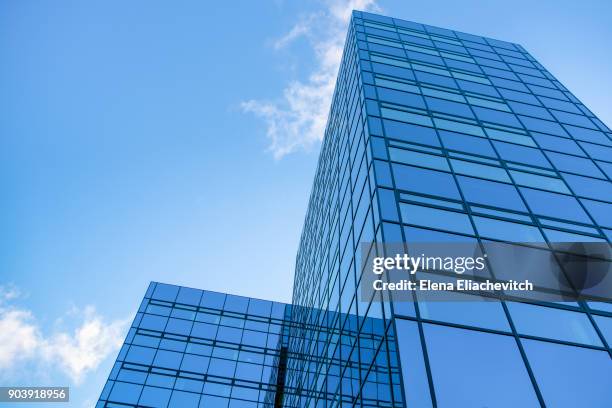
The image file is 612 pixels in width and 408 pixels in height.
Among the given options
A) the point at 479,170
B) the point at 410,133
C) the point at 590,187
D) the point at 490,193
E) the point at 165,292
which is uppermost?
the point at 165,292

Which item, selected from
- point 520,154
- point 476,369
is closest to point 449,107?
point 520,154

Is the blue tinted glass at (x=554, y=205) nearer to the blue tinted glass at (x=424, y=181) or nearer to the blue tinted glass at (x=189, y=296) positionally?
the blue tinted glass at (x=424, y=181)

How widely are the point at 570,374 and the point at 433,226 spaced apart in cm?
441

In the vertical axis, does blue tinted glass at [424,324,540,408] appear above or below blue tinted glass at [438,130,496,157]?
below

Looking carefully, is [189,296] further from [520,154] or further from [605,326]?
[605,326]

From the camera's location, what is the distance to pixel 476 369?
900cm

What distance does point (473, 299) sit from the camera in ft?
34.2

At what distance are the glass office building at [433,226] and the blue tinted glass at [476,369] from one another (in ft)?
0.08

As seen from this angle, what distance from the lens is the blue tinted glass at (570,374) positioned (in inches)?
351

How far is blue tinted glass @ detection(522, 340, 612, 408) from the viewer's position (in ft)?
29.3

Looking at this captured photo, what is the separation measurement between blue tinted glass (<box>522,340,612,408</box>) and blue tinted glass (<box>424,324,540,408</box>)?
14.4 inches

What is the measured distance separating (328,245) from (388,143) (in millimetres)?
6013

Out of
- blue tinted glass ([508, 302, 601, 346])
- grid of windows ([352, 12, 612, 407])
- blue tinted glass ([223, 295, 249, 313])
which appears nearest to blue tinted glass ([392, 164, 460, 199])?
grid of windows ([352, 12, 612, 407])

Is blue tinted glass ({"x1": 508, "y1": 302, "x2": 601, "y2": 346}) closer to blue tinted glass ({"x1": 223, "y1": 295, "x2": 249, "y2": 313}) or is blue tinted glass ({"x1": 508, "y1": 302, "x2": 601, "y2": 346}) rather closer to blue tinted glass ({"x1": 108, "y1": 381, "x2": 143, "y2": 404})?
blue tinted glass ({"x1": 108, "y1": 381, "x2": 143, "y2": 404})
